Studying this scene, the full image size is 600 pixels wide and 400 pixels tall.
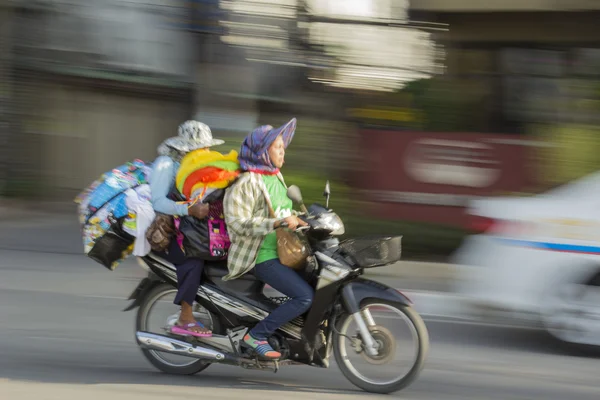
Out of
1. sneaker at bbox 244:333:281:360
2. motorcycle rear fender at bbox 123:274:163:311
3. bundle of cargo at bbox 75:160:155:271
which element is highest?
bundle of cargo at bbox 75:160:155:271

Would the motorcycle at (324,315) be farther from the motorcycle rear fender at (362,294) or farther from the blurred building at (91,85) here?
the blurred building at (91,85)

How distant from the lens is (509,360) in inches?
274

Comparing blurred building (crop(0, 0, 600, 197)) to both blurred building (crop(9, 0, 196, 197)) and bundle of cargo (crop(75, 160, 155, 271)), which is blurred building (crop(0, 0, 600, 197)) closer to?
blurred building (crop(9, 0, 196, 197))

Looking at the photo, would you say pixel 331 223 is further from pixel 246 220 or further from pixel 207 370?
pixel 207 370

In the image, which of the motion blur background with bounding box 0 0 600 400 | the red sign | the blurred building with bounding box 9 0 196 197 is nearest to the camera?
the motion blur background with bounding box 0 0 600 400

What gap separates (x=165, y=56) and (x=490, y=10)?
193 inches

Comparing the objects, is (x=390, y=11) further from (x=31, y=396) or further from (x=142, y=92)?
(x=31, y=396)

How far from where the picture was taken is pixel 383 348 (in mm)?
5691

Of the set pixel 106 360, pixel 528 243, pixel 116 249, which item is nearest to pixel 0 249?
pixel 106 360

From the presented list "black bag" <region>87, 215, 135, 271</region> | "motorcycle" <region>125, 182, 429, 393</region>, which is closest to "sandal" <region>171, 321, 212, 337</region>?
"motorcycle" <region>125, 182, 429, 393</region>

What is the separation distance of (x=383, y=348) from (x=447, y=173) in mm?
6233

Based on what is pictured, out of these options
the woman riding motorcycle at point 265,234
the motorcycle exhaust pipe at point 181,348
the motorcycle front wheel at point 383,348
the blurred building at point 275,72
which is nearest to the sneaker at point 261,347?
the woman riding motorcycle at point 265,234

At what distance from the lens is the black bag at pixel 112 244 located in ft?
19.2

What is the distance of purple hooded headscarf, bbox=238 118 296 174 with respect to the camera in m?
5.66
